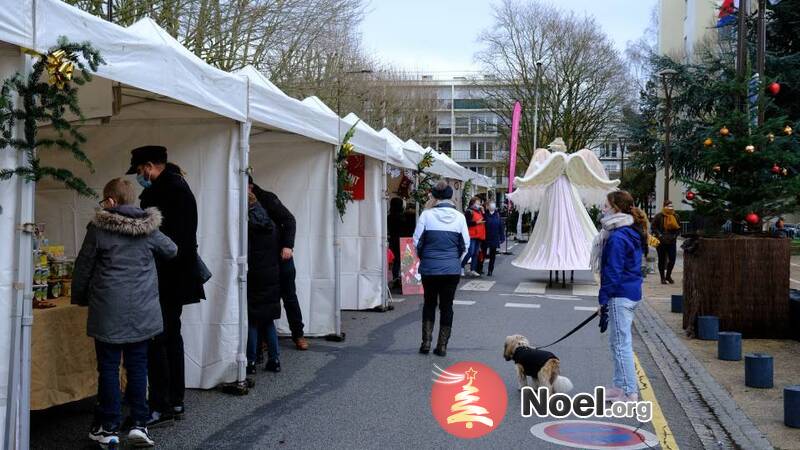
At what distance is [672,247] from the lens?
712 inches

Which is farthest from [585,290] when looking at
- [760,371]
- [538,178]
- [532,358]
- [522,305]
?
[532,358]

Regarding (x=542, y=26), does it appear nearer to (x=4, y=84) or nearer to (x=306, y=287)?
(x=306, y=287)

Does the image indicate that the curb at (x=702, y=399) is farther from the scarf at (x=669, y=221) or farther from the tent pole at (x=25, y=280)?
the scarf at (x=669, y=221)

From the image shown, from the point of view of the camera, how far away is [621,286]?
6.41m

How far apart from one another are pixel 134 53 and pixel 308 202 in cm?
475

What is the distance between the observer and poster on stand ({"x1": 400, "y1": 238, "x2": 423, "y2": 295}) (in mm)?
15000

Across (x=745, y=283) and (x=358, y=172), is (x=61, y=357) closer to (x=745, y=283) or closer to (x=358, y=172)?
(x=358, y=172)

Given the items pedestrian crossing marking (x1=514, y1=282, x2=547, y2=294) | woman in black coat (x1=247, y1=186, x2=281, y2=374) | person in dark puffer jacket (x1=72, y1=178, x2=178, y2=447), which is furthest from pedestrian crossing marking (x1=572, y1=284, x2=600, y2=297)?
person in dark puffer jacket (x1=72, y1=178, x2=178, y2=447)

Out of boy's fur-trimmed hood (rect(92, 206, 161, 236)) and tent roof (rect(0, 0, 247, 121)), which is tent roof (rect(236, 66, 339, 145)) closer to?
tent roof (rect(0, 0, 247, 121))

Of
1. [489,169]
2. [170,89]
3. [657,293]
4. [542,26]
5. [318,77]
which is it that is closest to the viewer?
[170,89]

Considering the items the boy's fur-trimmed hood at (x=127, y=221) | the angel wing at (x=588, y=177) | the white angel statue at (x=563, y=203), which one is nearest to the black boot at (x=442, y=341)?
the boy's fur-trimmed hood at (x=127, y=221)

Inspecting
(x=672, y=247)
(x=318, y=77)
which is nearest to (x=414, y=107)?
(x=318, y=77)

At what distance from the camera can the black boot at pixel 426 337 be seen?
8812 mm

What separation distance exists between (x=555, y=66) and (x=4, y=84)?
142 feet
